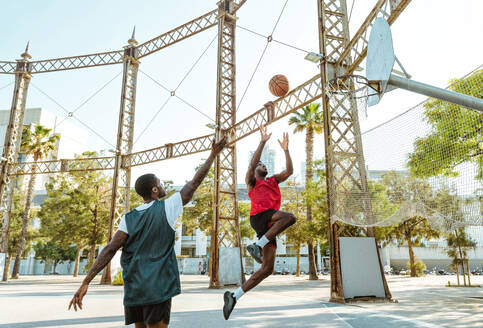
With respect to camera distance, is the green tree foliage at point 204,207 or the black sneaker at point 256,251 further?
the green tree foliage at point 204,207

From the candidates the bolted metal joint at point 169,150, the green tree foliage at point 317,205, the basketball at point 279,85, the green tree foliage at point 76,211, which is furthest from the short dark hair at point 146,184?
the green tree foliage at point 76,211

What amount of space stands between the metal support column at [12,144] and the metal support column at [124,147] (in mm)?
7527

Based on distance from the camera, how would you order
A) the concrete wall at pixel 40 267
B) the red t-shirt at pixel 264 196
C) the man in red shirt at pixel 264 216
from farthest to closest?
the concrete wall at pixel 40 267 → the red t-shirt at pixel 264 196 → the man in red shirt at pixel 264 216

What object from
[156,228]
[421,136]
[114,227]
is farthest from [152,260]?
[114,227]

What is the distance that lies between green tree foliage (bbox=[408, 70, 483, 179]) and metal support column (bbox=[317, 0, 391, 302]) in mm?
1905

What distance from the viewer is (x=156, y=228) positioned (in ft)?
9.47

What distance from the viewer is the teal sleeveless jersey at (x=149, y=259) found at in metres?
2.79

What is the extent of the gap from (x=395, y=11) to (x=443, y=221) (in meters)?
4.77

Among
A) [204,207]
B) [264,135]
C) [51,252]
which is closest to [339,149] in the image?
[264,135]

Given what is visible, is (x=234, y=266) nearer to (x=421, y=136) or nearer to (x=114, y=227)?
(x=114, y=227)

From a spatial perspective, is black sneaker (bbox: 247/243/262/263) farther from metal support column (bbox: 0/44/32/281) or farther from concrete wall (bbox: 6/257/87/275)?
concrete wall (bbox: 6/257/87/275)

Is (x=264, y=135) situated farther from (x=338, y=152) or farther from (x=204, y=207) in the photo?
(x=204, y=207)

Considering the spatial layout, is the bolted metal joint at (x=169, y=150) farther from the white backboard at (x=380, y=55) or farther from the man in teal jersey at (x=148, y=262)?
the man in teal jersey at (x=148, y=262)

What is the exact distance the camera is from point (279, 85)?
41.4ft
